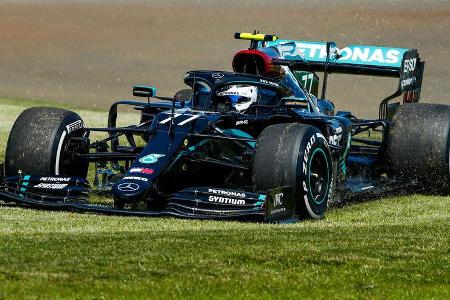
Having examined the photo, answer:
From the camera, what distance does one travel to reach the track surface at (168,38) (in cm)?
3315

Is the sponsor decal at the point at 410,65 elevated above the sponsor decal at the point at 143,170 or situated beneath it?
elevated above

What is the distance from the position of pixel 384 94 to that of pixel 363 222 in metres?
20.5

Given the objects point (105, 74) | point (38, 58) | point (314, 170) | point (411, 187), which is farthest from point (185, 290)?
point (38, 58)

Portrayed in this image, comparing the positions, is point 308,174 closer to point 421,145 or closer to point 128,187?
point 128,187

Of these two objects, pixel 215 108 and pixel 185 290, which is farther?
pixel 215 108

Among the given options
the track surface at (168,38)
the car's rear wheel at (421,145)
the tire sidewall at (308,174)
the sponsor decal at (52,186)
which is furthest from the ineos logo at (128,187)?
the track surface at (168,38)

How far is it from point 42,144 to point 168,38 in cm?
2762

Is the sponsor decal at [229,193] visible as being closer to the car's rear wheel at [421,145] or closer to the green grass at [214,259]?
the green grass at [214,259]

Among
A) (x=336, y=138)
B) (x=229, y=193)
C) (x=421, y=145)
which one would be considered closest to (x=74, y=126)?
(x=229, y=193)

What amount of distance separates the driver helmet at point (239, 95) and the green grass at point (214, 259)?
2.42 metres

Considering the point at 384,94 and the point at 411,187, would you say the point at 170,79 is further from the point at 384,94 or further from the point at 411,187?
the point at 411,187

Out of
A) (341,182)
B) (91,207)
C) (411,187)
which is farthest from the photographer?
(411,187)

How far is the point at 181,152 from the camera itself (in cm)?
1280

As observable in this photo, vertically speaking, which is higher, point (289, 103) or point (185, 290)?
point (289, 103)
